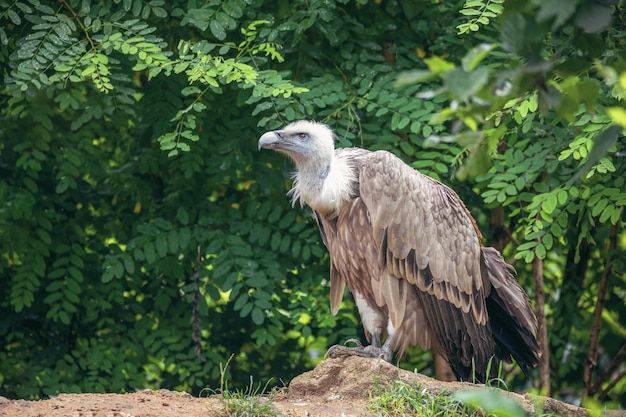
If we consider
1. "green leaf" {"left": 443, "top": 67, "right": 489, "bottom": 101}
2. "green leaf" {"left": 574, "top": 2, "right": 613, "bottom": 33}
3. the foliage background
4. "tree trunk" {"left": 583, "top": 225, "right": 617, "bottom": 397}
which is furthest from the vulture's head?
"green leaf" {"left": 443, "top": 67, "right": 489, "bottom": 101}

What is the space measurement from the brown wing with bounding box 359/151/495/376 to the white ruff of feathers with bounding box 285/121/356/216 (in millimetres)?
113

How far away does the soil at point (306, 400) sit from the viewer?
169 inches

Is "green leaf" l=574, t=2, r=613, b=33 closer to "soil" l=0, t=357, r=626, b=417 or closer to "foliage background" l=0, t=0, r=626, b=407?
"soil" l=0, t=357, r=626, b=417

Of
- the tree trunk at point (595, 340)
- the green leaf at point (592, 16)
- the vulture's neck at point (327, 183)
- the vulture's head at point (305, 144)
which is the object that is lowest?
the tree trunk at point (595, 340)

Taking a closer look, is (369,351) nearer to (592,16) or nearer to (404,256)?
(404,256)

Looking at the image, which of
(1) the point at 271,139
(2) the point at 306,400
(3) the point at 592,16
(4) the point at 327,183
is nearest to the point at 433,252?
(4) the point at 327,183

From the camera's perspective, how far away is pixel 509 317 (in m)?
5.65

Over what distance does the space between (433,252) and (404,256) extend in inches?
7.8

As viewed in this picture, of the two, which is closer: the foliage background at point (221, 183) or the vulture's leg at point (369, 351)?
the vulture's leg at point (369, 351)

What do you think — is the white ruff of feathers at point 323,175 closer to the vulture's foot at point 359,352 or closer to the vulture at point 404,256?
the vulture at point 404,256

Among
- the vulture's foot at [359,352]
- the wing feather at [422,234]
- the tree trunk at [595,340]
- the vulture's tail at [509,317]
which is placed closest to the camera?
the vulture's foot at [359,352]

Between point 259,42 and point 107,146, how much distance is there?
7.24 feet

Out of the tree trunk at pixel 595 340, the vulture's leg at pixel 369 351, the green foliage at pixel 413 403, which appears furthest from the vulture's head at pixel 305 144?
the tree trunk at pixel 595 340

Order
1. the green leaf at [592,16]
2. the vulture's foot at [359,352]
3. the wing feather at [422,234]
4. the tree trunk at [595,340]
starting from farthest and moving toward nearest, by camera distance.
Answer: the tree trunk at [595,340] < the wing feather at [422,234] < the vulture's foot at [359,352] < the green leaf at [592,16]
